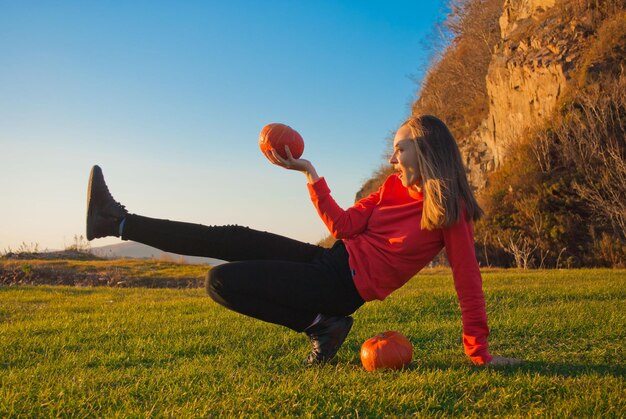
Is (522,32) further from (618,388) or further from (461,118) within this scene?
(618,388)

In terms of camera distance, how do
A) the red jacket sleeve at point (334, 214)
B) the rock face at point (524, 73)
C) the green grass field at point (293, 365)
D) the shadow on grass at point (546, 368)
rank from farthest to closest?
the rock face at point (524, 73) → the red jacket sleeve at point (334, 214) → the shadow on grass at point (546, 368) → the green grass field at point (293, 365)

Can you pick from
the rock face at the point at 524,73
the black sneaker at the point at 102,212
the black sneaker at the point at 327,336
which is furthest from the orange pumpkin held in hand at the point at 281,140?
the rock face at the point at 524,73

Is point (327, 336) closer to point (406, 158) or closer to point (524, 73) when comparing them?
point (406, 158)

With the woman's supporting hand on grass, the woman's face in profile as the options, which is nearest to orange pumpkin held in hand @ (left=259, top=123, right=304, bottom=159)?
the woman's supporting hand on grass

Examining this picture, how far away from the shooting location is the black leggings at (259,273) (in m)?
4.16

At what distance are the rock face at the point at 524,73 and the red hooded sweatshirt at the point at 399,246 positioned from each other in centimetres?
1931

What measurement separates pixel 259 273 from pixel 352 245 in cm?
73

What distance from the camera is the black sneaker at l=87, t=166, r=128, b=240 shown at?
438 centimetres

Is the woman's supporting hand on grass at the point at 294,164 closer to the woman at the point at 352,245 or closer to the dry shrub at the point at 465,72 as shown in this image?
the woman at the point at 352,245

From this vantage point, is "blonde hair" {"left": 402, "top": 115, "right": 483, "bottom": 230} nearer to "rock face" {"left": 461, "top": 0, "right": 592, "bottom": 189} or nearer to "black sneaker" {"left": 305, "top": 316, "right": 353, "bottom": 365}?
"black sneaker" {"left": 305, "top": 316, "right": 353, "bottom": 365}

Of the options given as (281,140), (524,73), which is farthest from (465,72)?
(281,140)

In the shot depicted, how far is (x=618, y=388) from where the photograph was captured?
3.61 meters

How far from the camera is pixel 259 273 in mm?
4148

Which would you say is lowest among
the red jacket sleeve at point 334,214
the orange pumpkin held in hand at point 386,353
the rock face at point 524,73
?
the orange pumpkin held in hand at point 386,353
